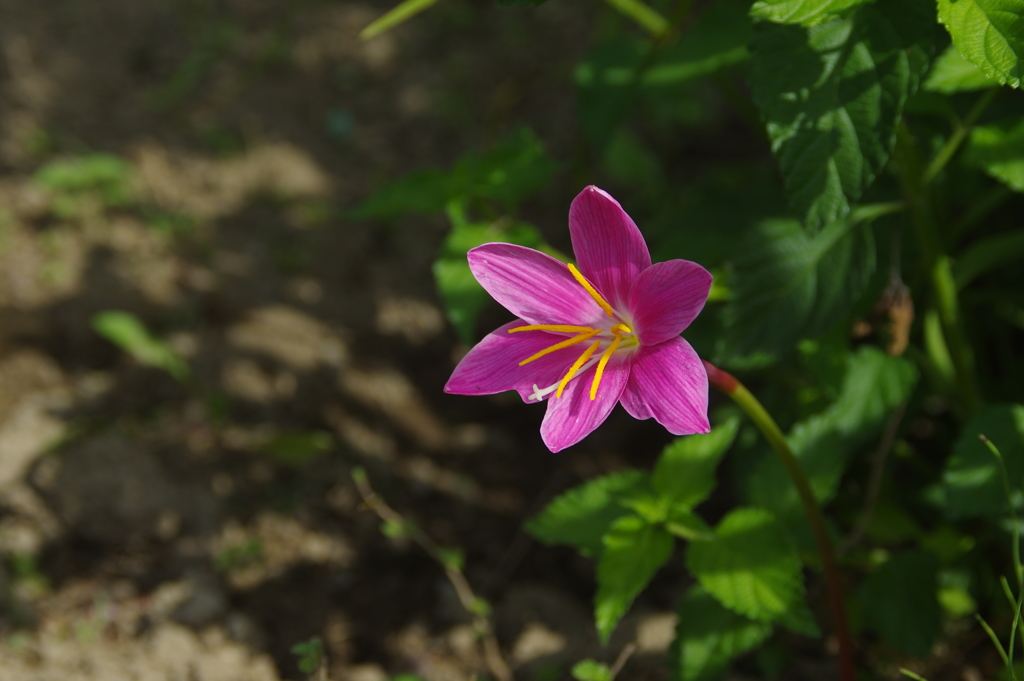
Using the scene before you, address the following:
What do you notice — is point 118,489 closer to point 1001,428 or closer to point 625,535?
point 625,535

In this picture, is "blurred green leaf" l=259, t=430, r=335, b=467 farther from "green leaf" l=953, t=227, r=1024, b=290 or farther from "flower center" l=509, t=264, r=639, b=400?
"green leaf" l=953, t=227, r=1024, b=290

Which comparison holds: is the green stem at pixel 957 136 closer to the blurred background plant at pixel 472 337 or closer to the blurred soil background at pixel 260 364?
the blurred background plant at pixel 472 337

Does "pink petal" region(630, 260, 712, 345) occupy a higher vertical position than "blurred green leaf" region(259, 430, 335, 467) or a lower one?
higher

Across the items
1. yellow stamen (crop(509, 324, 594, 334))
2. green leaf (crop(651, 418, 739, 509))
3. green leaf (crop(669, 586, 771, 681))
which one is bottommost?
green leaf (crop(669, 586, 771, 681))

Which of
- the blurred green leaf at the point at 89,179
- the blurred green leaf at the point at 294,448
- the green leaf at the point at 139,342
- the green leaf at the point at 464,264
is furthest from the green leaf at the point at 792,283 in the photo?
the blurred green leaf at the point at 89,179

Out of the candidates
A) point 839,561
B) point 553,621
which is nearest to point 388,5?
point 553,621

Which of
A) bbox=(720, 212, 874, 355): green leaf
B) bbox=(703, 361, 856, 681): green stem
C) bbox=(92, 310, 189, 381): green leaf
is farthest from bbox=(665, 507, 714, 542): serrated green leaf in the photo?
bbox=(92, 310, 189, 381): green leaf

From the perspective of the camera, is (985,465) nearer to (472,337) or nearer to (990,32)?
(990,32)
